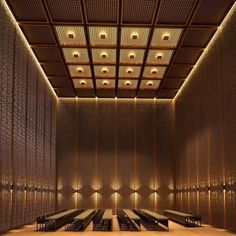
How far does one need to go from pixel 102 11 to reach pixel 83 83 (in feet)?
31.9

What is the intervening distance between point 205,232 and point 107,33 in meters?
8.79

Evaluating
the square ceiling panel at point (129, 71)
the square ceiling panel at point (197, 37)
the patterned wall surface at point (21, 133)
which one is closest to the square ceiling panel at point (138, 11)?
the square ceiling panel at point (197, 37)

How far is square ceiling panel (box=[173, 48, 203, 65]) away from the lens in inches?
750

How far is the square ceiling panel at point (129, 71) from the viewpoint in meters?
21.6

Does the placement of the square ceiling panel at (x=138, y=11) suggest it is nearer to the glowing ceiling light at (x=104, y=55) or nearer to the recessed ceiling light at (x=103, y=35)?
the recessed ceiling light at (x=103, y=35)

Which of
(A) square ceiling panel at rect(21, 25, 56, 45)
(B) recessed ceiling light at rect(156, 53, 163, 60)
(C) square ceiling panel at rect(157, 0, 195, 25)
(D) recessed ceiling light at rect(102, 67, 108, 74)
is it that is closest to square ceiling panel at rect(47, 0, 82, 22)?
(A) square ceiling panel at rect(21, 25, 56, 45)

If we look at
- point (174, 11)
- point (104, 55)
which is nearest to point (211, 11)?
point (174, 11)

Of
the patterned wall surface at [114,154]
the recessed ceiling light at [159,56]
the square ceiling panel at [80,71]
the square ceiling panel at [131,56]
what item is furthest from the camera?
the patterned wall surface at [114,154]

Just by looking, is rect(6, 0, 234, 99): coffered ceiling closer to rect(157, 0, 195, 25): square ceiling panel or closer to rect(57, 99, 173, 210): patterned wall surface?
rect(157, 0, 195, 25): square ceiling panel

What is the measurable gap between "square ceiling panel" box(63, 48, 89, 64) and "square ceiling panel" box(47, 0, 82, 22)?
3.36 meters

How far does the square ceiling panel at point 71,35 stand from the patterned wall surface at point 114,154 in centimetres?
1010

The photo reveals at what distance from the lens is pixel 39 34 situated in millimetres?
17141

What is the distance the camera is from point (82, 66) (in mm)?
21297

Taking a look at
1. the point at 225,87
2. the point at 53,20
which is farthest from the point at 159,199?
Answer: the point at 53,20
